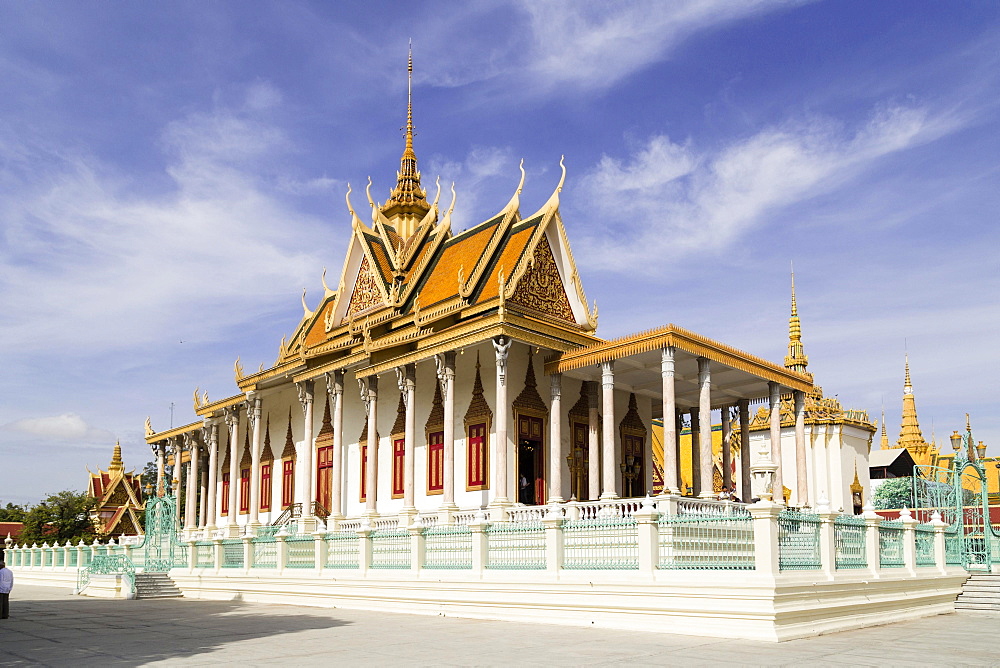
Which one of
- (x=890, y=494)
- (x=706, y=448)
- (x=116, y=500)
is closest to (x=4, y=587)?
(x=706, y=448)

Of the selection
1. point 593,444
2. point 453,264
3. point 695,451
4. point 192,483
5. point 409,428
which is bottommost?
point 192,483

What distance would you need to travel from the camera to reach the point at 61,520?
4031cm

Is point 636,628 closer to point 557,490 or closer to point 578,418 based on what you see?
point 557,490

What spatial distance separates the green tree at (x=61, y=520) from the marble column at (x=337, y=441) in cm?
2252

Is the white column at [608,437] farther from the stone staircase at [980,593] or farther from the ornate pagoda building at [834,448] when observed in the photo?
the ornate pagoda building at [834,448]

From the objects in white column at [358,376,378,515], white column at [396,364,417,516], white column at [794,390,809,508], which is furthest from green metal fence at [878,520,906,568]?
white column at [358,376,378,515]

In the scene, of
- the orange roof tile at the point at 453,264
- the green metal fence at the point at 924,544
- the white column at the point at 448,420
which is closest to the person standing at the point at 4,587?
the white column at the point at 448,420

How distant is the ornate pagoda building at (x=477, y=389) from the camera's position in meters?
17.9

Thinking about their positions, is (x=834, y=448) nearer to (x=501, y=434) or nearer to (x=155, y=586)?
(x=501, y=434)

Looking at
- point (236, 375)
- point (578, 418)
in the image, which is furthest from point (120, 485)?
point (578, 418)

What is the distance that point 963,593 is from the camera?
50.1ft

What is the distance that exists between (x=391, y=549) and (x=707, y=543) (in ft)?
22.1

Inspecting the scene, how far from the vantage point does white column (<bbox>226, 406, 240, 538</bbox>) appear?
89.5 feet

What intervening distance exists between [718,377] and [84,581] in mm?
15260
